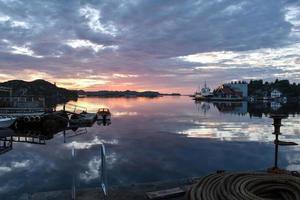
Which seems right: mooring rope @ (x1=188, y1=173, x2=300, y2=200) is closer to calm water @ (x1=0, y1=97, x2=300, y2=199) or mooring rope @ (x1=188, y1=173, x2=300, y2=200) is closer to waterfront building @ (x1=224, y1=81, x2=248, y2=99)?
calm water @ (x1=0, y1=97, x2=300, y2=199)

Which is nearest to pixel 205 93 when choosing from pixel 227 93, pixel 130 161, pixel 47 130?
pixel 227 93

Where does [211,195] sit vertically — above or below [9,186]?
above

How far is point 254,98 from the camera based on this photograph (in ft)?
594

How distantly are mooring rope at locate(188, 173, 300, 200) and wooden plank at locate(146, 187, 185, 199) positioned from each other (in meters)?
1.07

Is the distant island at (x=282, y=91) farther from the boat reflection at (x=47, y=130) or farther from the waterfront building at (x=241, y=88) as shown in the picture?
the boat reflection at (x=47, y=130)

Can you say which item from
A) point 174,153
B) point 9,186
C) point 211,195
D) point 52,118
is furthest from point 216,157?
point 52,118

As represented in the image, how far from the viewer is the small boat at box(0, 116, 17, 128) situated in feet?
108

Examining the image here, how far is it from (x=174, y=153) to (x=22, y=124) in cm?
2455

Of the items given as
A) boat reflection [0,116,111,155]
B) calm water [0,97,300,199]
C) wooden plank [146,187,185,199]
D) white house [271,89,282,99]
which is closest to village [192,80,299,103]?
white house [271,89,282,99]

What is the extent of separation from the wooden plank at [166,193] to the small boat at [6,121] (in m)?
29.7

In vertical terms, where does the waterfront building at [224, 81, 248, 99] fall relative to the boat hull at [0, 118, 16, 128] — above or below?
above

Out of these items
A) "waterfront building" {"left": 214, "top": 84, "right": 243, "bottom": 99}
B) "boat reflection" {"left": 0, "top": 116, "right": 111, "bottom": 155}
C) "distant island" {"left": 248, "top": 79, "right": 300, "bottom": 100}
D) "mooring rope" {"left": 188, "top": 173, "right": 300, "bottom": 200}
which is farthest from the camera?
"distant island" {"left": 248, "top": 79, "right": 300, "bottom": 100}

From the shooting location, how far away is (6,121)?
109 feet

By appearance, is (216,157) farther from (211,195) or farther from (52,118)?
(52,118)
